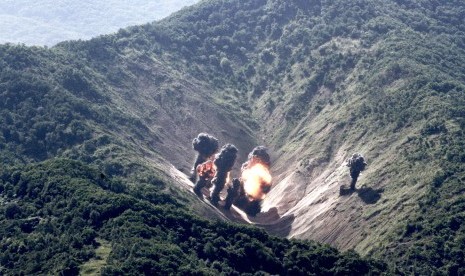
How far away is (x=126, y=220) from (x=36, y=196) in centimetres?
2346

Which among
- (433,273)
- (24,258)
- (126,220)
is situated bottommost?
(24,258)

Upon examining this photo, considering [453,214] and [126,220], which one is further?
[453,214]

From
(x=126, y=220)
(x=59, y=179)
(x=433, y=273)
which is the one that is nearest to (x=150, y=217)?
(x=126, y=220)

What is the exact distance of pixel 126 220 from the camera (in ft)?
570

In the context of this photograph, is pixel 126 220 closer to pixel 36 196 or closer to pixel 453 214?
pixel 36 196

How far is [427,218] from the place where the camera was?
19812 cm

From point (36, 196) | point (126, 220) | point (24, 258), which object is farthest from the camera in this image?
point (36, 196)

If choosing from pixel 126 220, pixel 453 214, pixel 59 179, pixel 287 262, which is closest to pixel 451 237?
pixel 453 214

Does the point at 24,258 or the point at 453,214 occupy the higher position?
the point at 453,214

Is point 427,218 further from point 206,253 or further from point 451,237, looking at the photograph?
point 206,253

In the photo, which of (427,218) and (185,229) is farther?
(427,218)

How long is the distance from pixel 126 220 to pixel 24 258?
2053 centimetres

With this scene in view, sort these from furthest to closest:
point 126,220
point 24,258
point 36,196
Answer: point 36,196 → point 126,220 → point 24,258

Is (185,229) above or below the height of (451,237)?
below
